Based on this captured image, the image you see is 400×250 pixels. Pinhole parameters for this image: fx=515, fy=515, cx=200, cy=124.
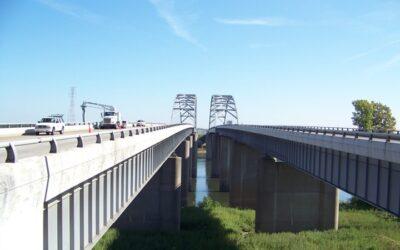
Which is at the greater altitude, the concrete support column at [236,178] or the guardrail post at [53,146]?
the guardrail post at [53,146]

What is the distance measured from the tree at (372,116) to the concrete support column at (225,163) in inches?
1248

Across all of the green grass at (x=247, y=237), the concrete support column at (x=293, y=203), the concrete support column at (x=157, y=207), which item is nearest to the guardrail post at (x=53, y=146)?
the green grass at (x=247, y=237)

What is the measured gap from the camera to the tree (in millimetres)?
112812

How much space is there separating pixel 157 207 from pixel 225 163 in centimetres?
5250

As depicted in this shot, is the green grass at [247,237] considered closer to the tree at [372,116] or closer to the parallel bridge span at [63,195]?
the parallel bridge span at [63,195]

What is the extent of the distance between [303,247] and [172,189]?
12986mm

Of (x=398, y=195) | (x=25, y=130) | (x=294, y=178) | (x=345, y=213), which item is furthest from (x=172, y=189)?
(x=398, y=195)

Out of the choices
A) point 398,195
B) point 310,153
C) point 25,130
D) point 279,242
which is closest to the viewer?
point 398,195

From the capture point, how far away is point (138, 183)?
83.3 feet

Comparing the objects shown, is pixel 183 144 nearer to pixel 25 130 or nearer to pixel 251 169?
pixel 251 169

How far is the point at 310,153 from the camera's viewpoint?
3058cm

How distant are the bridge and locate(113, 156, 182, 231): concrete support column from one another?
0.08 metres

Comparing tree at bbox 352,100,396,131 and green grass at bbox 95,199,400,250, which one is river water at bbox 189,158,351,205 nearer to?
green grass at bbox 95,199,400,250

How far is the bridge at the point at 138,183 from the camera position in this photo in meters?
9.38
